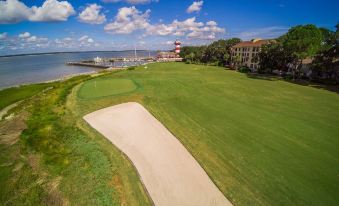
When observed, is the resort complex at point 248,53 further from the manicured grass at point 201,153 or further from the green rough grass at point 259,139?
the manicured grass at point 201,153

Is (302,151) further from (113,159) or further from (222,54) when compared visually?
(222,54)

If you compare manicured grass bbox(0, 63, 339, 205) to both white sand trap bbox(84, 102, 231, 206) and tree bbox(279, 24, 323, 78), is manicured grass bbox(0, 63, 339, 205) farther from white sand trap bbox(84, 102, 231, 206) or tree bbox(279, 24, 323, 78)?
tree bbox(279, 24, 323, 78)

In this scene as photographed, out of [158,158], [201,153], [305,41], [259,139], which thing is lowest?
[158,158]

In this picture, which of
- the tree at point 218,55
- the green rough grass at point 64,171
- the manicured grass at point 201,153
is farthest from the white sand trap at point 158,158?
the tree at point 218,55

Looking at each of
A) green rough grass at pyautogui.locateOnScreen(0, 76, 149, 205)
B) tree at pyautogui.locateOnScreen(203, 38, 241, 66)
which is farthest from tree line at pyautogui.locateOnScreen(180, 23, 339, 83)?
green rough grass at pyautogui.locateOnScreen(0, 76, 149, 205)

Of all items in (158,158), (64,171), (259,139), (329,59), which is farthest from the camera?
(329,59)

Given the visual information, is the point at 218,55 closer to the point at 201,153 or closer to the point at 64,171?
the point at 201,153

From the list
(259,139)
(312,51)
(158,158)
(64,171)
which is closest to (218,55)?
(312,51)
